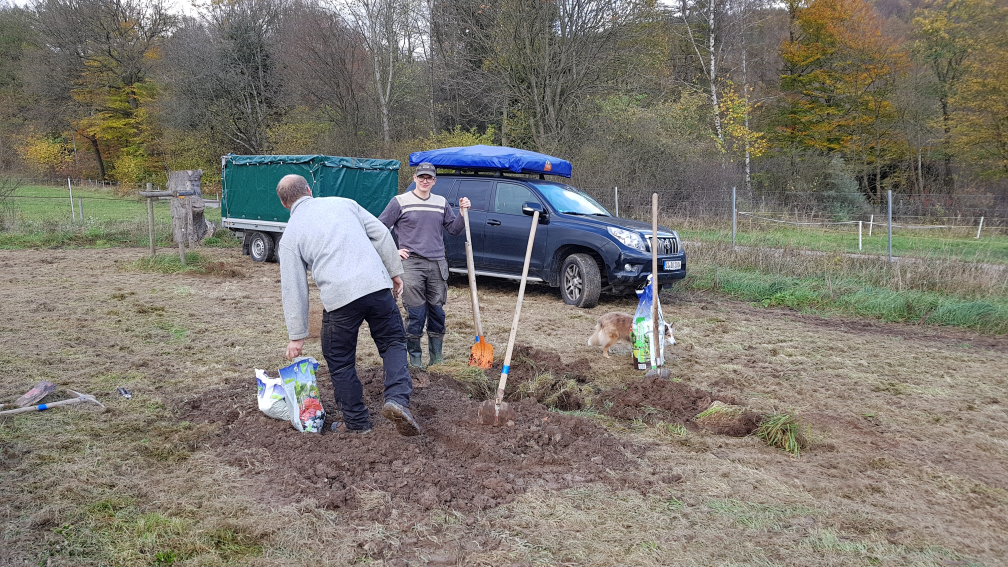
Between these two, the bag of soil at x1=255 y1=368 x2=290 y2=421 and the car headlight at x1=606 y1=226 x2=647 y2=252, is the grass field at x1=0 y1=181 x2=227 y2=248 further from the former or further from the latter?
the bag of soil at x1=255 y1=368 x2=290 y2=421

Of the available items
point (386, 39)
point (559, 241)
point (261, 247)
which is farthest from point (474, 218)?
point (386, 39)


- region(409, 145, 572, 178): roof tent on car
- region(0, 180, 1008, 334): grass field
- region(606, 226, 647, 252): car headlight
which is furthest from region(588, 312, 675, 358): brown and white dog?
region(409, 145, 572, 178): roof tent on car

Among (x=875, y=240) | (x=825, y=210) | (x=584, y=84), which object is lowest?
(x=875, y=240)

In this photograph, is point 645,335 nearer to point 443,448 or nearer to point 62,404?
point 443,448

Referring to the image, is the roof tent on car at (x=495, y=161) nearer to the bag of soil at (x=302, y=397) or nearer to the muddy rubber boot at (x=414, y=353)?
the muddy rubber boot at (x=414, y=353)

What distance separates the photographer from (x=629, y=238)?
9.54 meters

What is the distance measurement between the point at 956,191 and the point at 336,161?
918 inches

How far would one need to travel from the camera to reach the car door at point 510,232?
10133 mm

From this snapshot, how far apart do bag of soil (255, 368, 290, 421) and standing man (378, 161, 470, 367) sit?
1.49 m

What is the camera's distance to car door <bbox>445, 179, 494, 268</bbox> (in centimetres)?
1052

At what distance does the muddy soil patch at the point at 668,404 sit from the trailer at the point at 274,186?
991cm

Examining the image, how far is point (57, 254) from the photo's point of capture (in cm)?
1449

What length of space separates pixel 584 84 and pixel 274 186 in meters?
9.95

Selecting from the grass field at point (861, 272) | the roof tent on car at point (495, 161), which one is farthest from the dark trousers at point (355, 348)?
the grass field at point (861, 272)
